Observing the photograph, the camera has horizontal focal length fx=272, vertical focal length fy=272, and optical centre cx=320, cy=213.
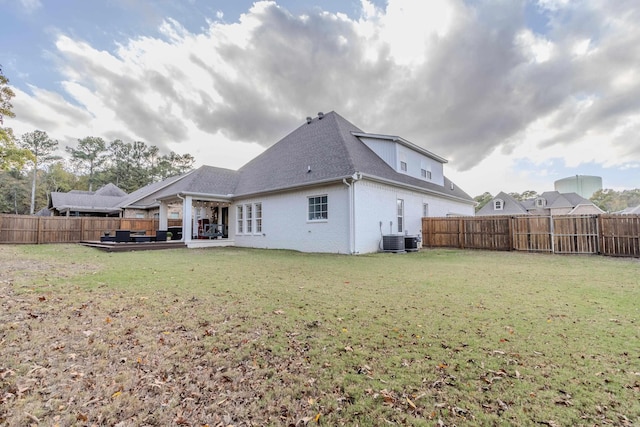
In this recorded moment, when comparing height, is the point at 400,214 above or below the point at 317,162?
below

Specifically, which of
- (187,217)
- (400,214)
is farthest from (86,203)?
(400,214)

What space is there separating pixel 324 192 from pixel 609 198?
78590mm

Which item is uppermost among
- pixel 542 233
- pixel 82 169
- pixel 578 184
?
pixel 82 169

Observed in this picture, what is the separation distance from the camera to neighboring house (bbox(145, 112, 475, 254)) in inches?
463

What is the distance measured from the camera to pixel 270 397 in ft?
6.76

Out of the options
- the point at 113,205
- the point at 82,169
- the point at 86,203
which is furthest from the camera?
the point at 82,169

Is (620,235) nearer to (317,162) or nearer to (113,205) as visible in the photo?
(317,162)

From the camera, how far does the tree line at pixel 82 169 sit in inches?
1646

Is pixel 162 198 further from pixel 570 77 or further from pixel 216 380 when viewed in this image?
pixel 570 77

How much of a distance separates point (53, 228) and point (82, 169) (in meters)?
42.8

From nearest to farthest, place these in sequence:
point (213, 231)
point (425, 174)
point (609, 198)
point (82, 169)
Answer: point (213, 231) < point (425, 174) < point (82, 169) < point (609, 198)

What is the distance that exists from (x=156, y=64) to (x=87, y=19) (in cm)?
322

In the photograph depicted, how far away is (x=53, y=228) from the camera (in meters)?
17.2

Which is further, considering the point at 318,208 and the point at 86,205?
the point at 86,205
